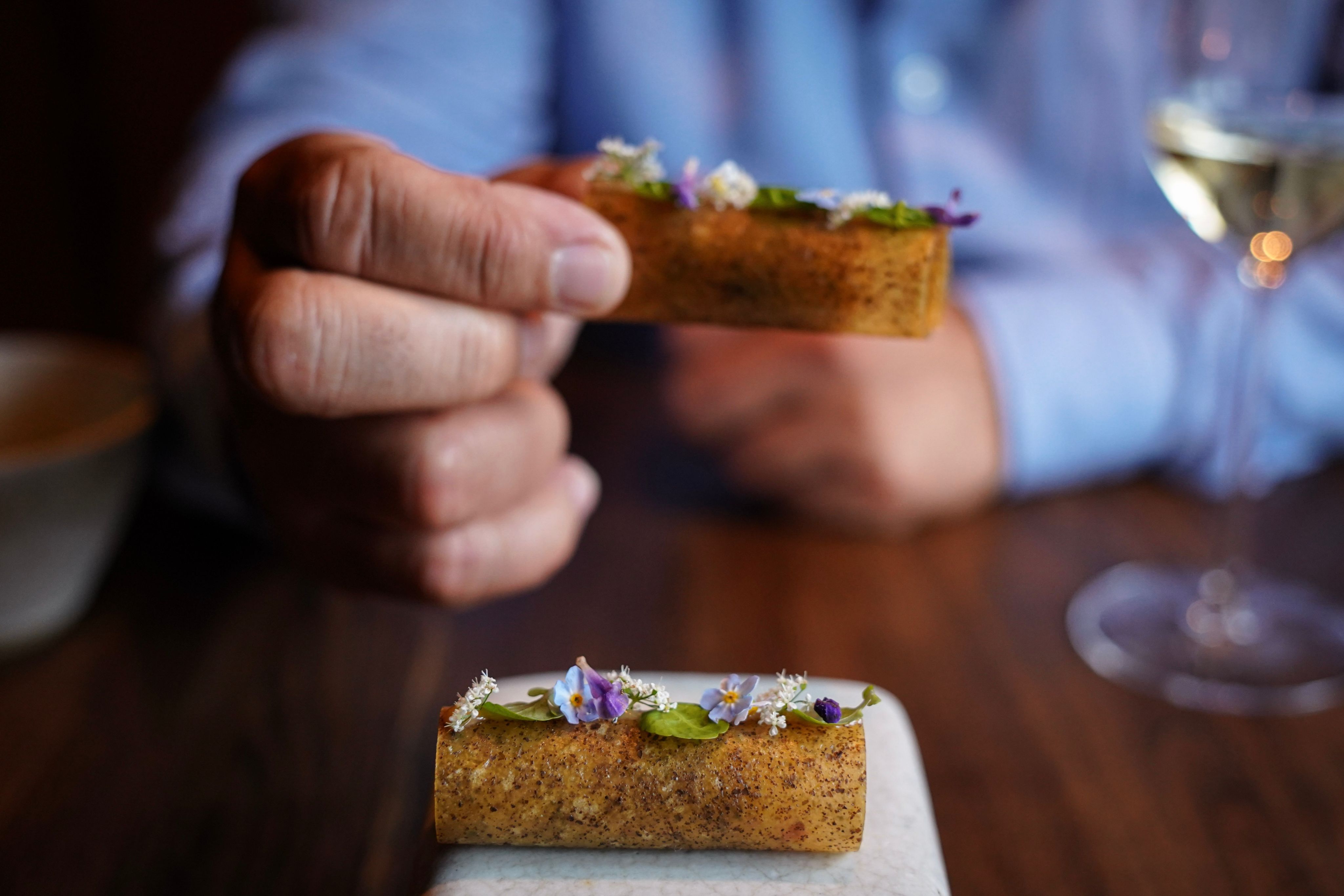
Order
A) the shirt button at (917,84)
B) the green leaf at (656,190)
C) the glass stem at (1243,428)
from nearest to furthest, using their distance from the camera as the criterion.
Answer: the green leaf at (656,190) → the glass stem at (1243,428) → the shirt button at (917,84)

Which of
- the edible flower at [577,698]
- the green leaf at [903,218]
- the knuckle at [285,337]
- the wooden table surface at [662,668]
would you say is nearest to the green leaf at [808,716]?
the edible flower at [577,698]

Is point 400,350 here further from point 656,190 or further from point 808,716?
point 808,716

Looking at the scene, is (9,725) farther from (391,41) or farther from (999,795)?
(391,41)

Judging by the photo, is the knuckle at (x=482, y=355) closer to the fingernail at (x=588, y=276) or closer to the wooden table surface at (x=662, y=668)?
the fingernail at (x=588, y=276)

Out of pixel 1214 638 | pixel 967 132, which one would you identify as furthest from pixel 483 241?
pixel 967 132

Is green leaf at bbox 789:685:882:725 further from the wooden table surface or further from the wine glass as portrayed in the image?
the wine glass

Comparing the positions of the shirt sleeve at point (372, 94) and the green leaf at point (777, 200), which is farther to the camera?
the shirt sleeve at point (372, 94)

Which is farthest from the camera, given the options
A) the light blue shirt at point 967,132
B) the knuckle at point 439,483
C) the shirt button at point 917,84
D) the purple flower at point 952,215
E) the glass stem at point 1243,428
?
the shirt button at point 917,84
